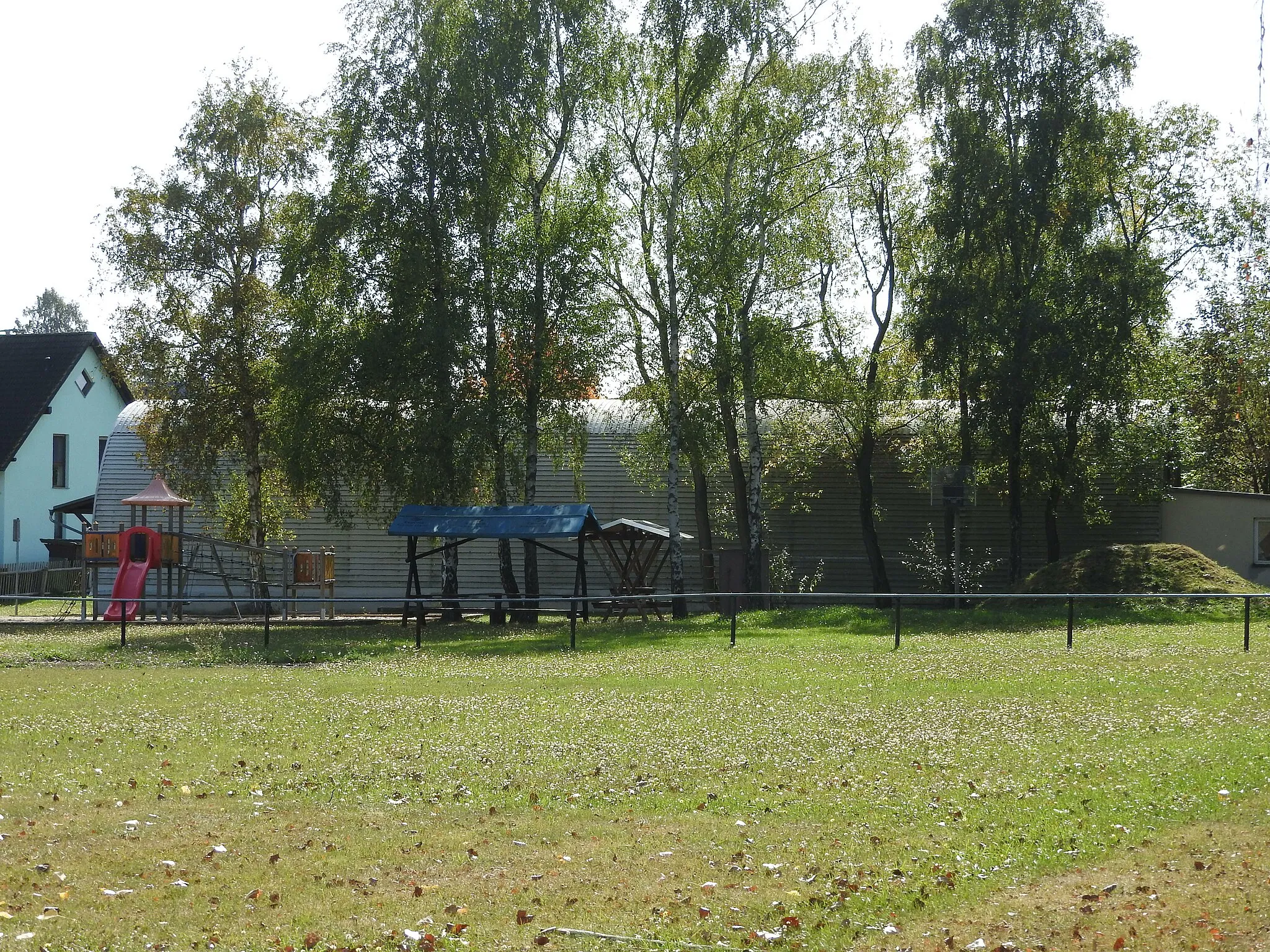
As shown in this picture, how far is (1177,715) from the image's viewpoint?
13.0m

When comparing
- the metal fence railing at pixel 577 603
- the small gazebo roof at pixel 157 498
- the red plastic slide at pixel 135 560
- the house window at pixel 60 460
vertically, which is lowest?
the metal fence railing at pixel 577 603

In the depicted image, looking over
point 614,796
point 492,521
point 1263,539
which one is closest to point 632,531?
point 492,521

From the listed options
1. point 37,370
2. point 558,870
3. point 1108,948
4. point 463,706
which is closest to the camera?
point 1108,948

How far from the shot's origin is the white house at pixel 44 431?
160 ft

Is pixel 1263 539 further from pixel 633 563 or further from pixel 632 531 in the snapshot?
pixel 633 563

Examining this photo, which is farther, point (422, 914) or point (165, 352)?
point (165, 352)

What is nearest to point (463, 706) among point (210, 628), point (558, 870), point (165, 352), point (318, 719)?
point (318, 719)

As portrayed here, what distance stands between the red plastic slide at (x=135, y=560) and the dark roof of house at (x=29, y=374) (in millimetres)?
19222

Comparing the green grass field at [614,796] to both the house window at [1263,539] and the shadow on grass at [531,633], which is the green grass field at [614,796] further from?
the house window at [1263,539]

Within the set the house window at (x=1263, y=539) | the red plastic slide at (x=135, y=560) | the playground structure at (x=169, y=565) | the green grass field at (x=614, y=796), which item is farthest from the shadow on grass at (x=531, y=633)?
the house window at (x=1263, y=539)

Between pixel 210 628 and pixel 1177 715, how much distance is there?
Result: 21.8m

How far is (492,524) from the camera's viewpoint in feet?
94.6

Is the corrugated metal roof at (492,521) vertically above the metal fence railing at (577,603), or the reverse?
the corrugated metal roof at (492,521)

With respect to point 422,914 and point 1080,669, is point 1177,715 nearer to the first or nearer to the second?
point 1080,669
